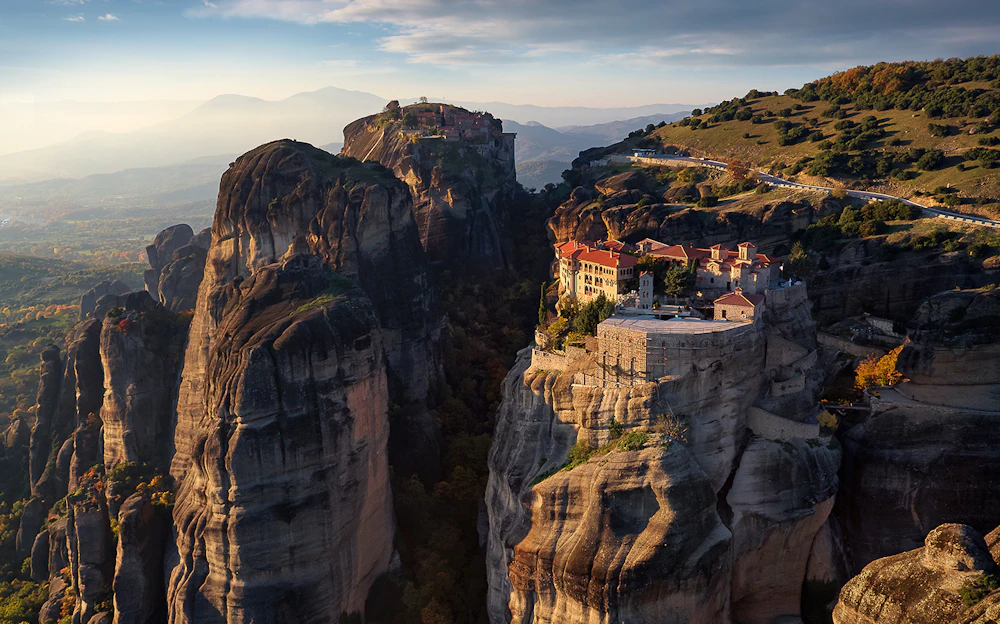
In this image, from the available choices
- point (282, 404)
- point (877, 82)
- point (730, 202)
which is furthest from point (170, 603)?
point (877, 82)

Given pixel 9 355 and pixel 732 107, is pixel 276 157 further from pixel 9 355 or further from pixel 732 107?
pixel 732 107

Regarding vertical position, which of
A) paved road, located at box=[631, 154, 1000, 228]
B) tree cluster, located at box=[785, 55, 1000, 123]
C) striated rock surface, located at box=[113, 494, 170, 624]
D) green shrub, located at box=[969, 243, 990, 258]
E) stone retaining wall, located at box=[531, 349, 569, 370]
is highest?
tree cluster, located at box=[785, 55, 1000, 123]

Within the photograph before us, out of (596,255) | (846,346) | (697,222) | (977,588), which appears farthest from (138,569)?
(697,222)

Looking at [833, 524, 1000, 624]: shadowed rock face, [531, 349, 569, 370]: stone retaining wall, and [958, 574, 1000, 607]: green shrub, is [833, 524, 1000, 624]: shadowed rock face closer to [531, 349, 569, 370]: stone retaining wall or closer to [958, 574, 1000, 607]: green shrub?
[958, 574, 1000, 607]: green shrub

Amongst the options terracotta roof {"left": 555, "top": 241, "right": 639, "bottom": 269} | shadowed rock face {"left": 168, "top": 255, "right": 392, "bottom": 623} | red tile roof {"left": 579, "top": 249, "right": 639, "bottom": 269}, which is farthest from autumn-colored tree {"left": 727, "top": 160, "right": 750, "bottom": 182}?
shadowed rock face {"left": 168, "top": 255, "right": 392, "bottom": 623}

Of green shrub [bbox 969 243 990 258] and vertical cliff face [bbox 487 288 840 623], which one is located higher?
green shrub [bbox 969 243 990 258]

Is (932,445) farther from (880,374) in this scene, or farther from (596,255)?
(596,255)
